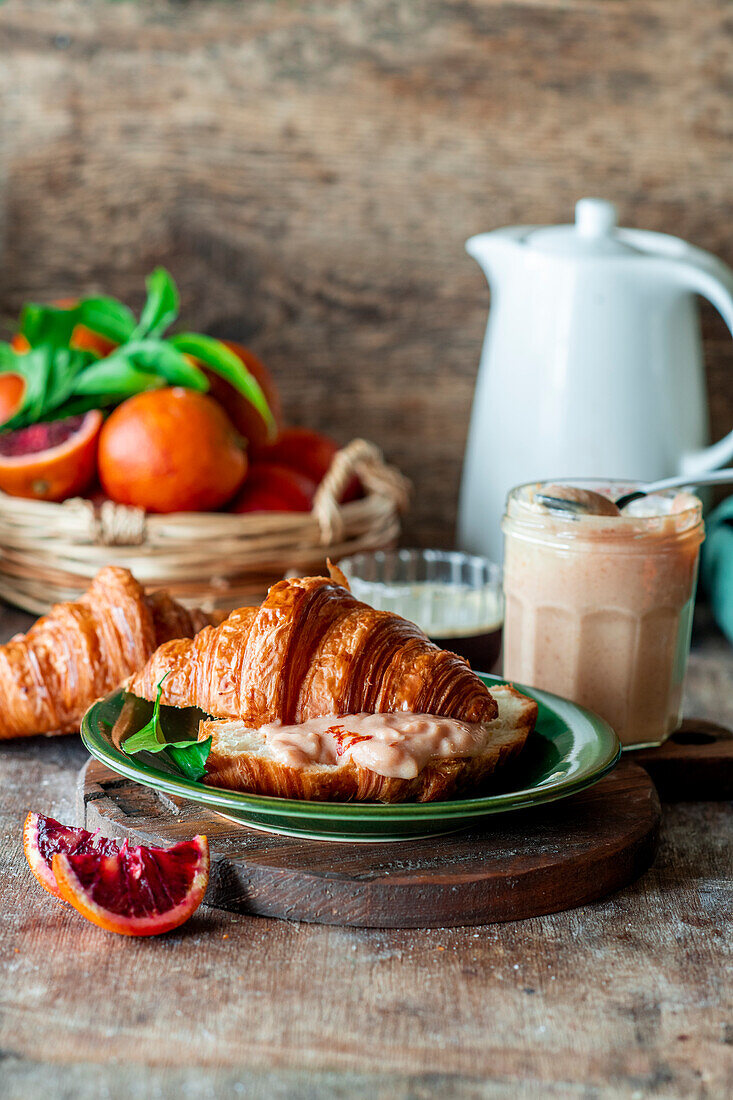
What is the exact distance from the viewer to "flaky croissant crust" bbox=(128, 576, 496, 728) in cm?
73

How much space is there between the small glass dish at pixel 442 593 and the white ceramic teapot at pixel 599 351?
0.10 metres

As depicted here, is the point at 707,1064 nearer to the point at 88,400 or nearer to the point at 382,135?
the point at 88,400

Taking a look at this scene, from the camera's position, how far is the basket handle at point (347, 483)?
4.27ft

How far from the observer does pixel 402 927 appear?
2.24 ft

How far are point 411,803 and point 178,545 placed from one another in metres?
0.64

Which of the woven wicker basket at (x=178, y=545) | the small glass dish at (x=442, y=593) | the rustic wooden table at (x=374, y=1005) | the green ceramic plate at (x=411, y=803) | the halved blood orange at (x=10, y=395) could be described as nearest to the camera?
the rustic wooden table at (x=374, y=1005)

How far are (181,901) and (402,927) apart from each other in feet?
0.46

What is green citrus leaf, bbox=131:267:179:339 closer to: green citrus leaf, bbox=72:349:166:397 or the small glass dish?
green citrus leaf, bbox=72:349:166:397

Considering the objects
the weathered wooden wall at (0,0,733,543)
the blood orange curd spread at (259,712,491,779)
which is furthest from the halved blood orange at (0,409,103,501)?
the blood orange curd spread at (259,712,491,779)

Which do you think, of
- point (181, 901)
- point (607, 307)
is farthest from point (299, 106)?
point (181, 901)

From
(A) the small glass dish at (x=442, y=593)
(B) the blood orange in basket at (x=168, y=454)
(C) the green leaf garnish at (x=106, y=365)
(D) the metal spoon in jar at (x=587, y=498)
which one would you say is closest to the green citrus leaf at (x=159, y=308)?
(C) the green leaf garnish at (x=106, y=365)

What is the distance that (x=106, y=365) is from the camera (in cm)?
137

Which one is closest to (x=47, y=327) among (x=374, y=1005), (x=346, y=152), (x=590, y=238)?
(x=346, y=152)

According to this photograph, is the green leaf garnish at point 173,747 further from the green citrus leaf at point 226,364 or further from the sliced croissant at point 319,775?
the green citrus leaf at point 226,364
